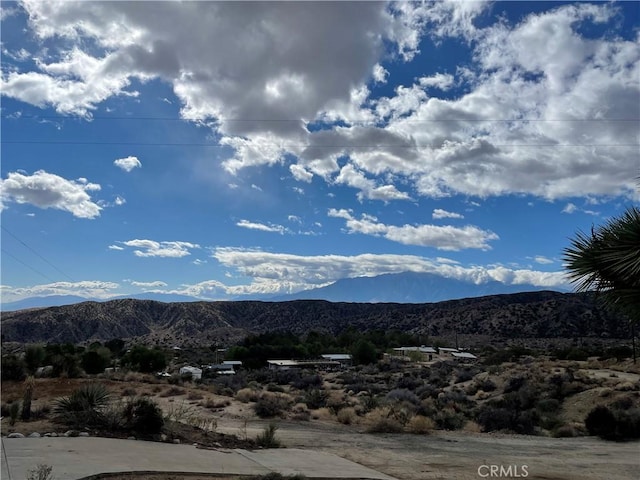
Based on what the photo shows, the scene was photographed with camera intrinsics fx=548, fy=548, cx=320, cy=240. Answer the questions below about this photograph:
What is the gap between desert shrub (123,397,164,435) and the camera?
588 inches

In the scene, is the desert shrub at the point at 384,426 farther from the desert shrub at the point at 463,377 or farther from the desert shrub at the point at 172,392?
the desert shrub at the point at 463,377

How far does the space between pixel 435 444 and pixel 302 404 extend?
12017mm

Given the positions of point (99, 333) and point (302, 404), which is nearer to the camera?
point (302, 404)

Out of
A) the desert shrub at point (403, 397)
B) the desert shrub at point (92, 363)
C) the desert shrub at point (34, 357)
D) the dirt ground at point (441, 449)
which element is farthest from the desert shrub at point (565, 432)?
the desert shrub at point (34, 357)

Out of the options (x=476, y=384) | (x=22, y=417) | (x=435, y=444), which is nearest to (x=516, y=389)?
(x=476, y=384)

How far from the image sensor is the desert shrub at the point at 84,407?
598 inches

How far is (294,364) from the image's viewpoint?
218 feet

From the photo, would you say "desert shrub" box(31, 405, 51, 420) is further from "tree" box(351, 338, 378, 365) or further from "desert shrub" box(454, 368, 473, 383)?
"tree" box(351, 338, 378, 365)

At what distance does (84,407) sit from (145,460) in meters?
5.61

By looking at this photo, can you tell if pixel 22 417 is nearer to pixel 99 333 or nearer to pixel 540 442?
pixel 540 442

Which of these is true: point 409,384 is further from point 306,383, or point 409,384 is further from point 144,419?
point 144,419

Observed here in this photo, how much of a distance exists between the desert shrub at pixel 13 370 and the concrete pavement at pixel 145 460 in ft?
82.0

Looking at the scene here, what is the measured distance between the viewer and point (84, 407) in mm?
16031

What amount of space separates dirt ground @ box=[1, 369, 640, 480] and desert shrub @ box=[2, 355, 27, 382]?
8789 mm
